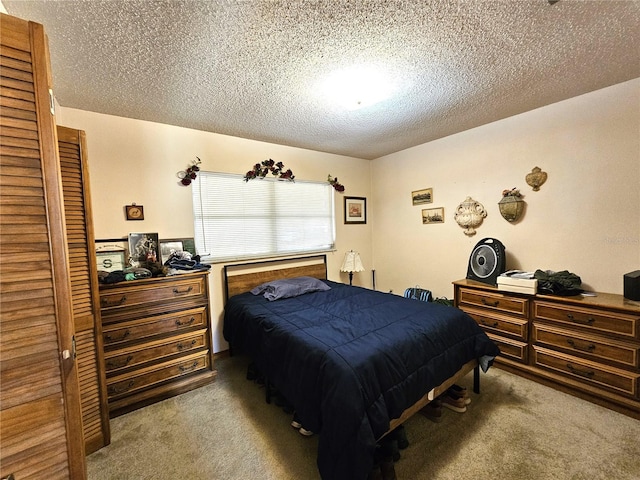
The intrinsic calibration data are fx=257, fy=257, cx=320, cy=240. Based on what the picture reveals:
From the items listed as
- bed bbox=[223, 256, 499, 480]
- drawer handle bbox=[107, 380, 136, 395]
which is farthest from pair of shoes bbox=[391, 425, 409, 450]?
A: drawer handle bbox=[107, 380, 136, 395]

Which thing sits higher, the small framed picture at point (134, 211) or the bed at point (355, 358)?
the small framed picture at point (134, 211)

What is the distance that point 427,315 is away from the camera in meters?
2.05

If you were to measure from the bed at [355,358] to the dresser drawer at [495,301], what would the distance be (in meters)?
0.59

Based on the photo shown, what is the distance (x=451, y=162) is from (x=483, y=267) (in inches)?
54.2

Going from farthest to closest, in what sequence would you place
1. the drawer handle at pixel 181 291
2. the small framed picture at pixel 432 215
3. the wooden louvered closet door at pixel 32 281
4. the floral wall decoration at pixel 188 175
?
the small framed picture at pixel 432 215
the floral wall decoration at pixel 188 175
the drawer handle at pixel 181 291
the wooden louvered closet door at pixel 32 281

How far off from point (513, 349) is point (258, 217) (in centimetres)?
308

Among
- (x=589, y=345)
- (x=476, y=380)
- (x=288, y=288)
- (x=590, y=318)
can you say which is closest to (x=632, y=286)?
(x=590, y=318)

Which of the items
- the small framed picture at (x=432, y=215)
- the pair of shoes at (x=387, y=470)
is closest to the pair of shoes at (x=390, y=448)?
the pair of shoes at (x=387, y=470)

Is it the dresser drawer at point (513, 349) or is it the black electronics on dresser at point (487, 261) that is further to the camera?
the black electronics on dresser at point (487, 261)

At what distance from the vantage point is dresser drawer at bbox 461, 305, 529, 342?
7.82 feet

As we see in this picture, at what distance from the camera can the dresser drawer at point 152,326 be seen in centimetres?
203

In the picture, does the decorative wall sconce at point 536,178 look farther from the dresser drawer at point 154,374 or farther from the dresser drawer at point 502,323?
the dresser drawer at point 154,374

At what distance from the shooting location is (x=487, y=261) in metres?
2.79

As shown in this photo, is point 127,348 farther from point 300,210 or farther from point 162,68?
point 300,210
